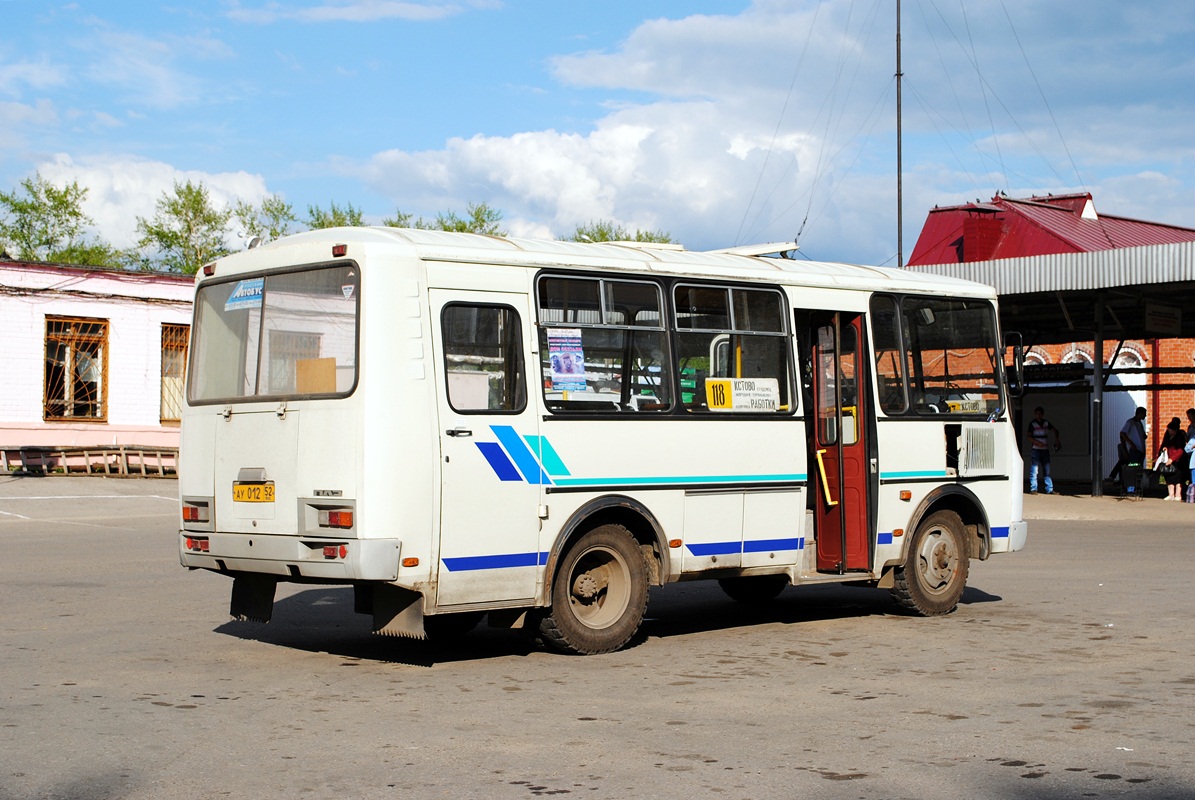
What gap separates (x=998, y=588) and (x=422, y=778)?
947 centimetres

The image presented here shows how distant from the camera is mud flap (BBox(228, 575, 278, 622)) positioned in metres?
9.74

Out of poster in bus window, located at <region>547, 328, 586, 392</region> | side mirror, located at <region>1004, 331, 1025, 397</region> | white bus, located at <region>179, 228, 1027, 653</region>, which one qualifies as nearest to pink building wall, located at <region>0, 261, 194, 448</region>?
white bus, located at <region>179, 228, 1027, 653</region>

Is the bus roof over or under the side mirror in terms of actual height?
over

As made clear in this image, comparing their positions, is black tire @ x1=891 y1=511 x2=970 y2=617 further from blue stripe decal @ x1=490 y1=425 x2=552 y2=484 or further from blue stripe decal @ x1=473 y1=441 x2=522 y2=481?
blue stripe decal @ x1=473 y1=441 x2=522 y2=481

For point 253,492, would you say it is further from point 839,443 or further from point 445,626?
point 839,443

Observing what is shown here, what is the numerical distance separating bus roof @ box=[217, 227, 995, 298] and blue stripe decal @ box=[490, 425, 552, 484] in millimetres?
1111

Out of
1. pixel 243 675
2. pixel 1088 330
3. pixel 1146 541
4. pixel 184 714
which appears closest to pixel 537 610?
pixel 243 675

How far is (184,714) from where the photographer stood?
7566 mm

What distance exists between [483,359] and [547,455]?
78 centimetres

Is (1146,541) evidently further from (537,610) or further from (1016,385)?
(537,610)

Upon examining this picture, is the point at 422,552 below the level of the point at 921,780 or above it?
above

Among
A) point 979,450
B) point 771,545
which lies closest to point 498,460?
point 771,545

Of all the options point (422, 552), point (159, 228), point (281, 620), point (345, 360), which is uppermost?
point (159, 228)

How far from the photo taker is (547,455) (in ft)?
31.1
